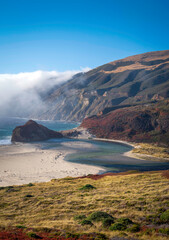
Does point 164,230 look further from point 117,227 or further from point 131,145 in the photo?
point 131,145

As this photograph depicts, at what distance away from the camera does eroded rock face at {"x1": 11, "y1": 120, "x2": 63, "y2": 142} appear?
351ft

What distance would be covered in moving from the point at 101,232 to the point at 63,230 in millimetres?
3046

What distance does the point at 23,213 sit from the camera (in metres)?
21.0

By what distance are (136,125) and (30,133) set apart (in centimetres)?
6276

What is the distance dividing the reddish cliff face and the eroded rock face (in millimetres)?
30921

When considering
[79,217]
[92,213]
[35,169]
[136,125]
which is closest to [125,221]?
[92,213]

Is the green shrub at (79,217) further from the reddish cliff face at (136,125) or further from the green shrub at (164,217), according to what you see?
the reddish cliff face at (136,125)

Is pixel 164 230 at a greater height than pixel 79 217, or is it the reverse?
pixel 164 230

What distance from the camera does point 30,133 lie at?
111625 millimetres

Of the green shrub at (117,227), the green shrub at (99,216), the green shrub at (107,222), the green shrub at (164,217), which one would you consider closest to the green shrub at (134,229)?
the green shrub at (117,227)

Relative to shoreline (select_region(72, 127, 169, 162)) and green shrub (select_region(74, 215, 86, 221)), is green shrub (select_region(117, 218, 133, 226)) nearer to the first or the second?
green shrub (select_region(74, 215, 86, 221))

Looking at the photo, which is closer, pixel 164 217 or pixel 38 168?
pixel 164 217

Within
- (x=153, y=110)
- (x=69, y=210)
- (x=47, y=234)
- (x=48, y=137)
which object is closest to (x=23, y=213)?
(x=69, y=210)

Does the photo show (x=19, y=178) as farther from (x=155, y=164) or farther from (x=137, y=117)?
(x=137, y=117)
